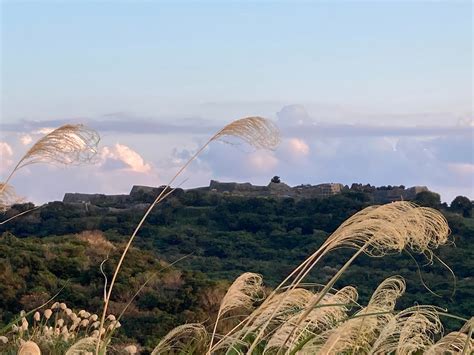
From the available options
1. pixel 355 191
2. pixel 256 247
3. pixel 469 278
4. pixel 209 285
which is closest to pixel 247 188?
pixel 355 191

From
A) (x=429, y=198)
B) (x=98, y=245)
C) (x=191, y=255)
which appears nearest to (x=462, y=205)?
(x=429, y=198)

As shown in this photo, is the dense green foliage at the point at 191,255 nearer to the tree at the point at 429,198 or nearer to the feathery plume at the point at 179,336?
the tree at the point at 429,198

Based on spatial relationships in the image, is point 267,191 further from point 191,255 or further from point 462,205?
point 191,255

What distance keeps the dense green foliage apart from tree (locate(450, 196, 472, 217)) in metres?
0.08

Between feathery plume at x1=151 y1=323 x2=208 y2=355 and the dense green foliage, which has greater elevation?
feathery plume at x1=151 y1=323 x2=208 y2=355

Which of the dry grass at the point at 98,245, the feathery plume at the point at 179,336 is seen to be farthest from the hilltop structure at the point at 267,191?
the feathery plume at the point at 179,336

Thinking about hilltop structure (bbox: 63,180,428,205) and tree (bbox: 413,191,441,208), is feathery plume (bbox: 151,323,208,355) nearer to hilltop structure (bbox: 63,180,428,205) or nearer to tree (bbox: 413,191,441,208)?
tree (bbox: 413,191,441,208)

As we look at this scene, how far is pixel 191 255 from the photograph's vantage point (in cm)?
3131

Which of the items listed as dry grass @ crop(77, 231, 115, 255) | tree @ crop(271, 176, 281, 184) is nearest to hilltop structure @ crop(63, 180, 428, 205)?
tree @ crop(271, 176, 281, 184)

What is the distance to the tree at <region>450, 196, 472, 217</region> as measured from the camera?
152 ft

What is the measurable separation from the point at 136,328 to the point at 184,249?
2098 cm

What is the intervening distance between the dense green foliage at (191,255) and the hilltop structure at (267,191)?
6.74 feet

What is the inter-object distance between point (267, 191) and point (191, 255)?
22.9 metres

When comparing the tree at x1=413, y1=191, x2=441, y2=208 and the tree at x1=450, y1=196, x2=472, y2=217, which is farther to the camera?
the tree at x1=450, y1=196, x2=472, y2=217
